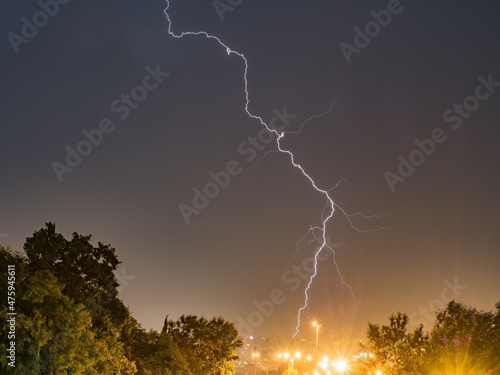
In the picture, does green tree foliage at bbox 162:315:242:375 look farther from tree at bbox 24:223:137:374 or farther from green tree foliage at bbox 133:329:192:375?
tree at bbox 24:223:137:374

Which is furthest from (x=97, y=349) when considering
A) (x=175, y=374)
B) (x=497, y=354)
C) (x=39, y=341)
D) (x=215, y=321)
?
(x=215, y=321)

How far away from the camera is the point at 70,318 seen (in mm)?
16547

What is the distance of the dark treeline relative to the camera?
15.4 metres

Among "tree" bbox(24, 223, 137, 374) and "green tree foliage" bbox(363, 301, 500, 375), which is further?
"green tree foliage" bbox(363, 301, 500, 375)

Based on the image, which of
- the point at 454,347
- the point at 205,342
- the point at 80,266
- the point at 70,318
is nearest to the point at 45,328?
the point at 70,318

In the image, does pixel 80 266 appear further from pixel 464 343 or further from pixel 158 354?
pixel 464 343

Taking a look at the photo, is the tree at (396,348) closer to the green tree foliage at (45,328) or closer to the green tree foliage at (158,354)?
the green tree foliage at (158,354)

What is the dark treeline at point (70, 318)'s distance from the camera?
15.4 m

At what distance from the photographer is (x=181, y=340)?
112 ft

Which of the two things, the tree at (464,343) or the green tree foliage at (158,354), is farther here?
the green tree foliage at (158,354)

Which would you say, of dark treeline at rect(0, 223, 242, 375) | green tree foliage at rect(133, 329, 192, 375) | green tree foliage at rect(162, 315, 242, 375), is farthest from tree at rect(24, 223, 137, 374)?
green tree foliage at rect(162, 315, 242, 375)

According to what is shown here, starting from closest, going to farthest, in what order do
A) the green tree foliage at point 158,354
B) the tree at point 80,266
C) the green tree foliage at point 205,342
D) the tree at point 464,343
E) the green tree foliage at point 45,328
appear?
the green tree foliage at point 45,328 < the tree at point 80,266 < the tree at point 464,343 < the green tree foliage at point 158,354 < the green tree foliage at point 205,342

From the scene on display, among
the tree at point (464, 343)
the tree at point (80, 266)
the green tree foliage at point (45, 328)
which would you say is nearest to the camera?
the green tree foliage at point (45, 328)

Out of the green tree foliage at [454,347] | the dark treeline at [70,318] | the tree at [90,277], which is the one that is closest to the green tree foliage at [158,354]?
the dark treeline at [70,318]
